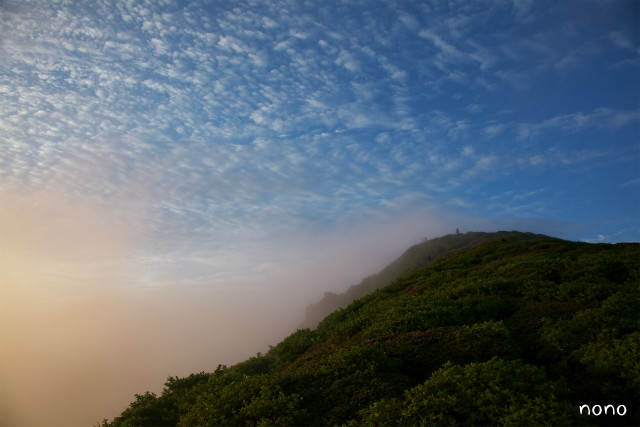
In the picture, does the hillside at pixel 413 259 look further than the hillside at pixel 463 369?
Yes

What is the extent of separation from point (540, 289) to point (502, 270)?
19.4ft

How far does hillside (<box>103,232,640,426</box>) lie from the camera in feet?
31.2

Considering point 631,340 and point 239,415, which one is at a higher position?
point 631,340

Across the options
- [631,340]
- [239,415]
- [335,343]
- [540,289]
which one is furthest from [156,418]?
[540,289]

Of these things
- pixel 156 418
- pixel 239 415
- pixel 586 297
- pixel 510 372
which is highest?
pixel 586 297

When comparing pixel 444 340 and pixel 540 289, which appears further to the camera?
pixel 540 289

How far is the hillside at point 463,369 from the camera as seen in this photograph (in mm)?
9508

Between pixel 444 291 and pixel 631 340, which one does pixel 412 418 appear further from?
pixel 444 291

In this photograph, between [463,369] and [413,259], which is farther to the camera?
[413,259]

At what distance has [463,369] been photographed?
11.2 m

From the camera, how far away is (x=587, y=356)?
11.7 meters

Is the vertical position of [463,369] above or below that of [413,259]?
below

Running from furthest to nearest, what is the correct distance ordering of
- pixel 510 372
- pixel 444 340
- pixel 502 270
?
pixel 502 270, pixel 444 340, pixel 510 372

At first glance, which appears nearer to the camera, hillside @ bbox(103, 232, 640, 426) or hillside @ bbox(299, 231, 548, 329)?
hillside @ bbox(103, 232, 640, 426)
